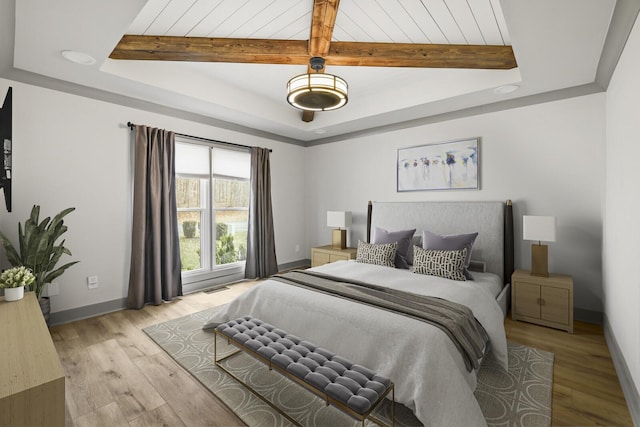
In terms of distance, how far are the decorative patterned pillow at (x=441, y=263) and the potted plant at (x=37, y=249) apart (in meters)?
3.53

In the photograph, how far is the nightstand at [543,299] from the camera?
113 inches

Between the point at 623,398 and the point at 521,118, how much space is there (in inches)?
112

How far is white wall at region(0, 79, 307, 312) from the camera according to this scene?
9.41 ft

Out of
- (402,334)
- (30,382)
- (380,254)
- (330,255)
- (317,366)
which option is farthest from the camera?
(330,255)

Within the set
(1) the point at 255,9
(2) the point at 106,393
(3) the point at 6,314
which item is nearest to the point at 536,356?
(2) the point at 106,393

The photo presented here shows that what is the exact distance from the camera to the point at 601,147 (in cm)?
303

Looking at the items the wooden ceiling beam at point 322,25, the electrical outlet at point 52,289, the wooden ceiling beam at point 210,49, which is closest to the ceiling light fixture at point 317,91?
the wooden ceiling beam at point 322,25

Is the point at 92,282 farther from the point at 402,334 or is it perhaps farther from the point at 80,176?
the point at 402,334

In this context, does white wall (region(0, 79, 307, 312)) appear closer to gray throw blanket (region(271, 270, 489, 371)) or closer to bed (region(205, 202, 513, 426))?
bed (region(205, 202, 513, 426))

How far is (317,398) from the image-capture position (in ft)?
6.47

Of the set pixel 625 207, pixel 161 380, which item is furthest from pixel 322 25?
pixel 161 380

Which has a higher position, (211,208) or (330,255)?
(211,208)

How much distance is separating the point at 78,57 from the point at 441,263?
3905 mm

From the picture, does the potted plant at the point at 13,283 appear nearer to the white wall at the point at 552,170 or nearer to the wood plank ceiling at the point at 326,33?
the wood plank ceiling at the point at 326,33
